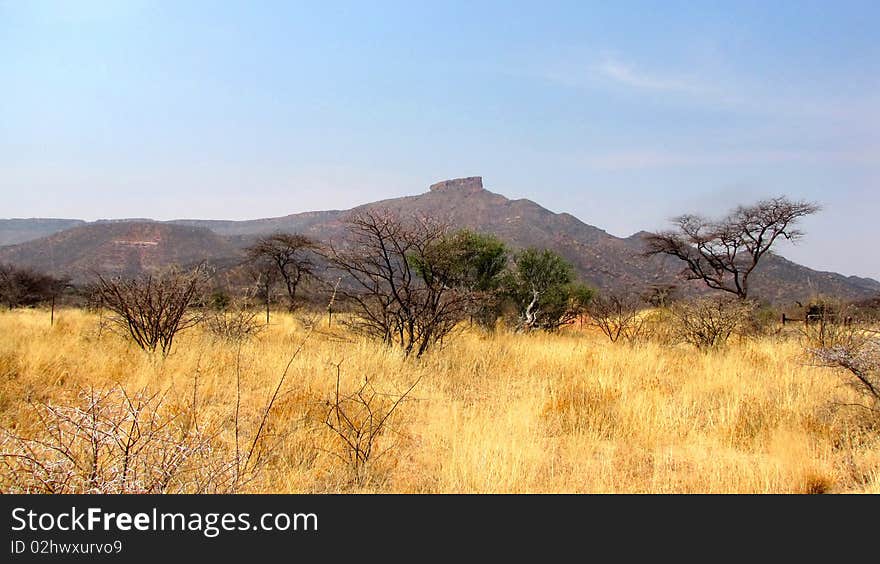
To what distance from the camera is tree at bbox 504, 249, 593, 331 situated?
16672mm

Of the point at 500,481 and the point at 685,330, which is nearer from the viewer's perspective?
the point at 500,481

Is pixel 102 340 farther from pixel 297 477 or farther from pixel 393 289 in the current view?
pixel 297 477

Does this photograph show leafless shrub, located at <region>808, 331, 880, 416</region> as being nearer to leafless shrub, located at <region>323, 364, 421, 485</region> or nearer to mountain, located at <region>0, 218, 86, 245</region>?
leafless shrub, located at <region>323, 364, 421, 485</region>

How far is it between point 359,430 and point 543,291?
13.7m

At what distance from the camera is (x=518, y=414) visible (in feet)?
16.0

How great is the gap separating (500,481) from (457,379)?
366 centimetres

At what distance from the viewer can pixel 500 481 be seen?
3.15 m

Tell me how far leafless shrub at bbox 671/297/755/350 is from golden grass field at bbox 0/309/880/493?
2049 millimetres

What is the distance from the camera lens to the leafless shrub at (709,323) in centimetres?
1045

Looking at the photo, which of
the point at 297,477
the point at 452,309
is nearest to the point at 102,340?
the point at 452,309

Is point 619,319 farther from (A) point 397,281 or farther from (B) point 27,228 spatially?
(B) point 27,228

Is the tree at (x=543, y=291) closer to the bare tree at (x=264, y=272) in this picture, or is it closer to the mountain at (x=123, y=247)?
the bare tree at (x=264, y=272)

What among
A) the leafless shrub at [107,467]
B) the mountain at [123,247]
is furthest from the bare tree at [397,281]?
the mountain at [123,247]
